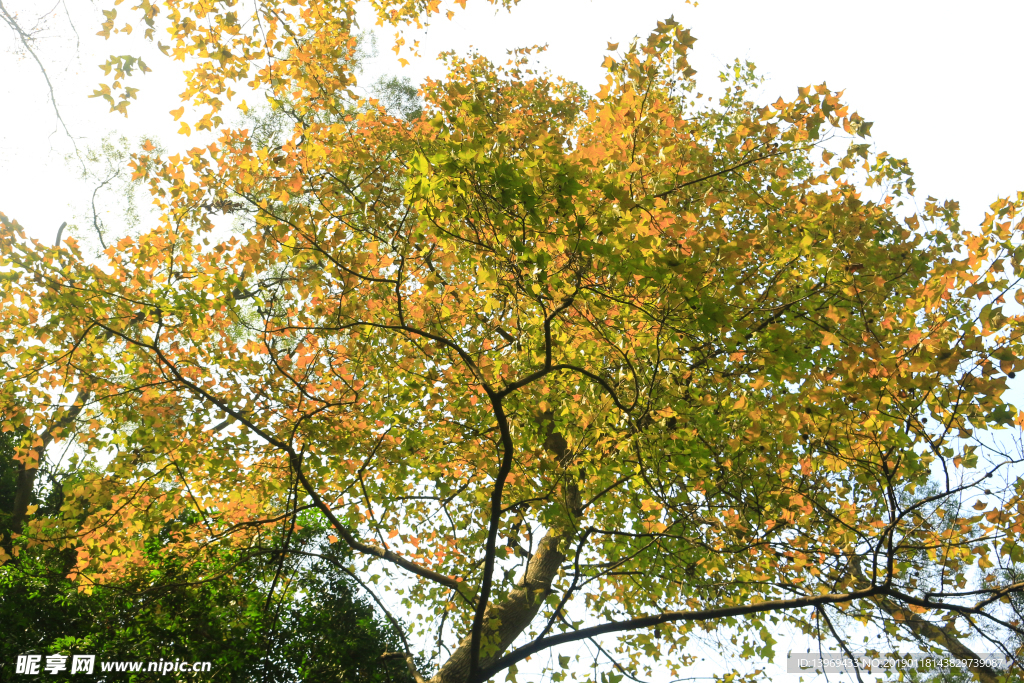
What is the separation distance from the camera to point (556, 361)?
616cm

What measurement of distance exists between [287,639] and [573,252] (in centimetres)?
747

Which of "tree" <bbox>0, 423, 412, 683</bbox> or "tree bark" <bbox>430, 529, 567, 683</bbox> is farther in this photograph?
"tree" <bbox>0, 423, 412, 683</bbox>

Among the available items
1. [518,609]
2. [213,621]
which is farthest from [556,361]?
[213,621]

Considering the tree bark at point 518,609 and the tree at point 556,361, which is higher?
the tree at point 556,361

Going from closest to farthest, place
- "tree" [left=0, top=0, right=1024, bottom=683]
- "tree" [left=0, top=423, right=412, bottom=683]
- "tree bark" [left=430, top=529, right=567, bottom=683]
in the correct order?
"tree" [left=0, top=0, right=1024, bottom=683]
"tree bark" [left=430, top=529, right=567, bottom=683]
"tree" [left=0, top=423, right=412, bottom=683]

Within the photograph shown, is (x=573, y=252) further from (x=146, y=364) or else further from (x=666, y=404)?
(x=146, y=364)

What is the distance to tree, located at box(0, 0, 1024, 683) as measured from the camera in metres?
4.24

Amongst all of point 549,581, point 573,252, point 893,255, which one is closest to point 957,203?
point 893,255

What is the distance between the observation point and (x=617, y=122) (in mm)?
4582

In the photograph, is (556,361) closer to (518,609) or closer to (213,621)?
(518,609)

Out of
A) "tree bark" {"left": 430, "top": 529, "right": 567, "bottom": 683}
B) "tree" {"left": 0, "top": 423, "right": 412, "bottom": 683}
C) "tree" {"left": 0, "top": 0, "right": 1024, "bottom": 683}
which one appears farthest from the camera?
"tree" {"left": 0, "top": 423, "right": 412, "bottom": 683}

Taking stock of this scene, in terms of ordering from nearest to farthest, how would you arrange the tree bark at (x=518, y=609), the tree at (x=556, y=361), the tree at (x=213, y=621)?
the tree at (x=556, y=361)
the tree bark at (x=518, y=609)
the tree at (x=213, y=621)

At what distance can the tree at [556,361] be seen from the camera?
424 centimetres

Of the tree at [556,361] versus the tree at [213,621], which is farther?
the tree at [213,621]
